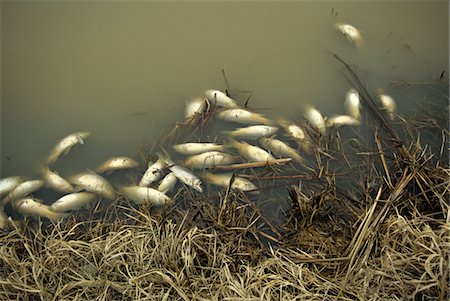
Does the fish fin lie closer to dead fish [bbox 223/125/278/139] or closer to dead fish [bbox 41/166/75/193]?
dead fish [bbox 223/125/278/139]

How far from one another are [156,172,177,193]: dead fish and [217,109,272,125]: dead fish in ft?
1.74

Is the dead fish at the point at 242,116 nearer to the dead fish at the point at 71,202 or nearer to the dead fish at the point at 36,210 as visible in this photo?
the dead fish at the point at 71,202

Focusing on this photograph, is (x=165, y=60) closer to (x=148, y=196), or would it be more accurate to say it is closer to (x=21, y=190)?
(x=148, y=196)

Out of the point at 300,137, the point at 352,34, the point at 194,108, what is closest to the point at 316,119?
the point at 300,137

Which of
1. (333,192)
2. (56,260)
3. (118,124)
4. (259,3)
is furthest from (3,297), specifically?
(259,3)

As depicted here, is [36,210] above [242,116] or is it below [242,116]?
below

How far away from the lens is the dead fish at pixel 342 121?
322 cm

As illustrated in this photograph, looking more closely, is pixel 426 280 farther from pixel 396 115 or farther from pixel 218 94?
pixel 218 94

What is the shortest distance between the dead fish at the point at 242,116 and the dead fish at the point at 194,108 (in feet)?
0.39

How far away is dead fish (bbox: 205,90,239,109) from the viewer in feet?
10.7

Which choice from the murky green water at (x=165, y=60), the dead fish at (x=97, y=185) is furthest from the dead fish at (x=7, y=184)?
the dead fish at (x=97, y=185)

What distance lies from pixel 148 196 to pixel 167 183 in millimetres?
143

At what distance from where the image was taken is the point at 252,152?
3.16 meters

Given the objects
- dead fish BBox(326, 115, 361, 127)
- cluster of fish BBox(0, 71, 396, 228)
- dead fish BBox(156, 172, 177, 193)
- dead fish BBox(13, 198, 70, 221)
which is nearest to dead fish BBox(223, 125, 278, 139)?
cluster of fish BBox(0, 71, 396, 228)
